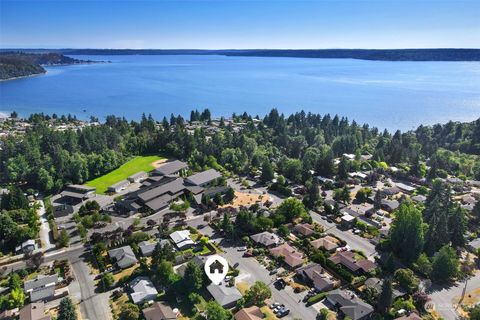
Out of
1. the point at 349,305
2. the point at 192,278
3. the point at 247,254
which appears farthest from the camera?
the point at 247,254

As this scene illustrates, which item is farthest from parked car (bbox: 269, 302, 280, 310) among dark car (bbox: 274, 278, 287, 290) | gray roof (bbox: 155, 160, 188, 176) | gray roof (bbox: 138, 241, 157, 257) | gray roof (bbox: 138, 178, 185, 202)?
gray roof (bbox: 155, 160, 188, 176)

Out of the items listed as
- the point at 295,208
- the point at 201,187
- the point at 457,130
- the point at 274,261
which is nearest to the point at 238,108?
the point at 457,130

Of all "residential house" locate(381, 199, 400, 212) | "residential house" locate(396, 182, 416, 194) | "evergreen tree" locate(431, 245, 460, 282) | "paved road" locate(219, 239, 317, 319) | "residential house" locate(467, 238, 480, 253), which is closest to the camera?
"paved road" locate(219, 239, 317, 319)

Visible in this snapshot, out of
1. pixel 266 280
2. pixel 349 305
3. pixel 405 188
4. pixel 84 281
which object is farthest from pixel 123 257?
pixel 405 188

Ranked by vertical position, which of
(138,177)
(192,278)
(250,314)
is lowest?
(250,314)

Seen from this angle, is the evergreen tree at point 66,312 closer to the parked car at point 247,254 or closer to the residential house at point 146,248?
the residential house at point 146,248

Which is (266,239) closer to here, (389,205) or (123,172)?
(389,205)

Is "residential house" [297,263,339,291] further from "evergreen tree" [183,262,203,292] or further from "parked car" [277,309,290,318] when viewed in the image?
"evergreen tree" [183,262,203,292]

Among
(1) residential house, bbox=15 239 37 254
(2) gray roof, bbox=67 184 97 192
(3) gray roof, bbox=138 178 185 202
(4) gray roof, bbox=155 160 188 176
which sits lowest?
(1) residential house, bbox=15 239 37 254
